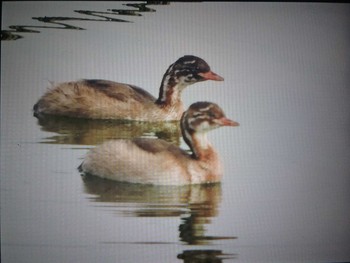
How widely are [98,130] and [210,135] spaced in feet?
1.50

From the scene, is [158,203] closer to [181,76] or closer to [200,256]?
[200,256]

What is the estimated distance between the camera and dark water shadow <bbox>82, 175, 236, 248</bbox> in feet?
6.08

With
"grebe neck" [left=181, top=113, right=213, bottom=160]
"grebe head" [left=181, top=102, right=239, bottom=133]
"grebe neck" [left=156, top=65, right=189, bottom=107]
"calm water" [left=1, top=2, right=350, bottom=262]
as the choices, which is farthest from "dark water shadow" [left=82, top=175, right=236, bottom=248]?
"grebe neck" [left=156, top=65, right=189, bottom=107]

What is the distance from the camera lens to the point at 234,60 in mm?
2012

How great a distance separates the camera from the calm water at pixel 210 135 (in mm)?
1852

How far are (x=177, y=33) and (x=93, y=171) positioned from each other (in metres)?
0.67

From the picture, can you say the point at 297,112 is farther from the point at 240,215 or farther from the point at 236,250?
the point at 236,250

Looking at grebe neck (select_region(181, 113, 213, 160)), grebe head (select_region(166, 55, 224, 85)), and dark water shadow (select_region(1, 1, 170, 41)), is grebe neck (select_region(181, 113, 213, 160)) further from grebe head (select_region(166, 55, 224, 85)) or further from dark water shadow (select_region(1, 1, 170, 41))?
dark water shadow (select_region(1, 1, 170, 41))

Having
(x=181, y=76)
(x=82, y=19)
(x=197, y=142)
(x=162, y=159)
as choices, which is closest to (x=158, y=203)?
(x=162, y=159)

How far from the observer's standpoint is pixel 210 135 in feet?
6.25

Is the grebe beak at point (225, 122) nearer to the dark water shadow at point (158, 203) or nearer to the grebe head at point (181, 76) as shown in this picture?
the grebe head at point (181, 76)

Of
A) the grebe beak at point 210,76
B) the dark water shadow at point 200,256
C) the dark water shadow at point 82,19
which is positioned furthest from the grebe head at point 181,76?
the dark water shadow at point 200,256

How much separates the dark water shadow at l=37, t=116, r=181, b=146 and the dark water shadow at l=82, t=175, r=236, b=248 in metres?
0.17

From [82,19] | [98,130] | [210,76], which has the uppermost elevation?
[82,19]
